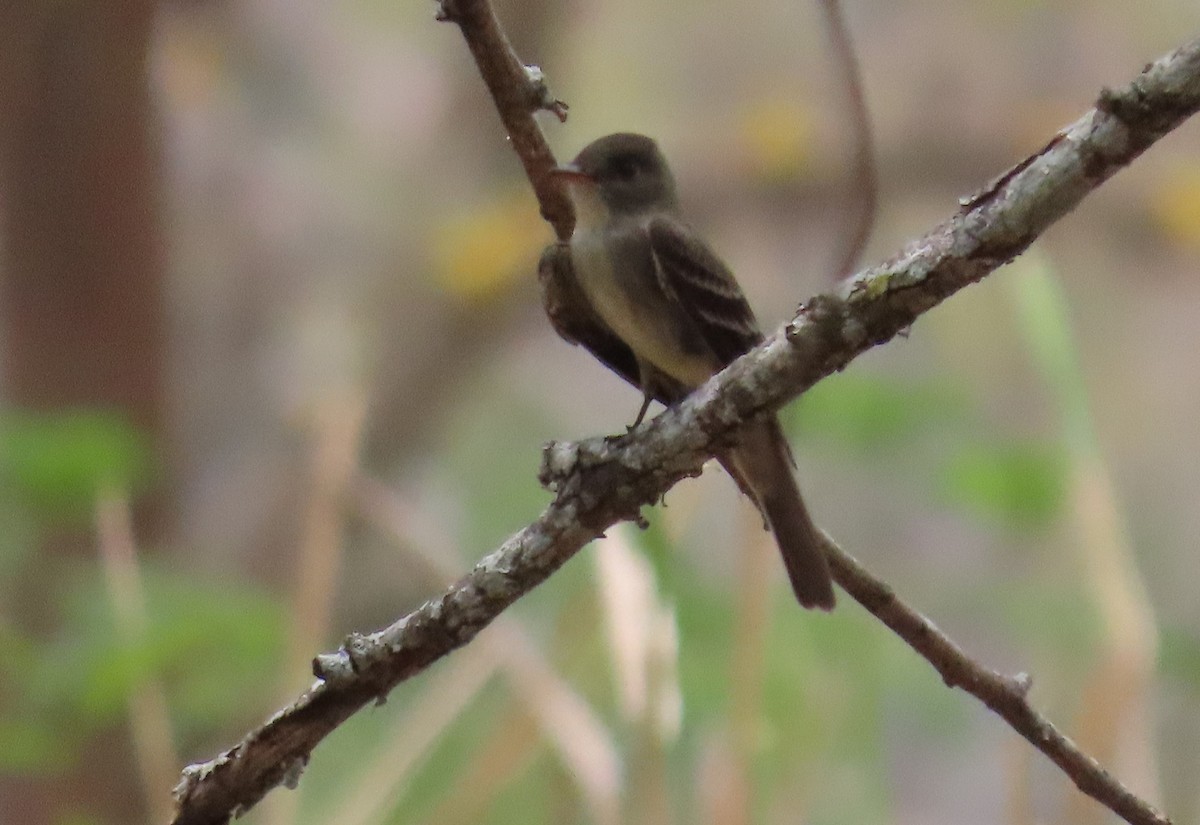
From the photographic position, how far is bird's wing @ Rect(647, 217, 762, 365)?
149 cm

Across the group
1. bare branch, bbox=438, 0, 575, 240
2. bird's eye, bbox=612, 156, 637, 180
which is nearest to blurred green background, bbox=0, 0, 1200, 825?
bird's eye, bbox=612, 156, 637, 180

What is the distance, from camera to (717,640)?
9.08 ft

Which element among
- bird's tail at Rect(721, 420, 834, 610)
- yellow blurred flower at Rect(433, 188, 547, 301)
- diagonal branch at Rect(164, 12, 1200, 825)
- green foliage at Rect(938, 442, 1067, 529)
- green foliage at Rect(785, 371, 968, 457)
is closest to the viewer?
diagonal branch at Rect(164, 12, 1200, 825)

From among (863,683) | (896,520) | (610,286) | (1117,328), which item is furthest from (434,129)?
(610,286)

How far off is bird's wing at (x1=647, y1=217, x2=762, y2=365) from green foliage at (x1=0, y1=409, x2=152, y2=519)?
1.11m

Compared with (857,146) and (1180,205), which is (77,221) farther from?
(1180,205)

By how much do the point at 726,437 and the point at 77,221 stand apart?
276cm

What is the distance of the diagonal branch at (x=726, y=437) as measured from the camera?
0.89m

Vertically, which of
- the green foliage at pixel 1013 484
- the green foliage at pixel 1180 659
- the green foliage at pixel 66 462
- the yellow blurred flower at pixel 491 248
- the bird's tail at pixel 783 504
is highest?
the yellow blurred flower at pixel 491 248

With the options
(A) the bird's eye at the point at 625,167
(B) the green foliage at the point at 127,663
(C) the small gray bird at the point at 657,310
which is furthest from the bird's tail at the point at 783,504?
(B) the green foliage at the point at 127,663

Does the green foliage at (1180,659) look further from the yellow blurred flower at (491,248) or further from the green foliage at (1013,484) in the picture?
the yellow blurred flower at (491,248)

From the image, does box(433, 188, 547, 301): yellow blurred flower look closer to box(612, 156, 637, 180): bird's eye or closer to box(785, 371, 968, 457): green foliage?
box(785, 371, 968, 457): green foliage

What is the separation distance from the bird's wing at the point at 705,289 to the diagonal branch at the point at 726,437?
1.04 feet

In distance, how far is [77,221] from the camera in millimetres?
3404
